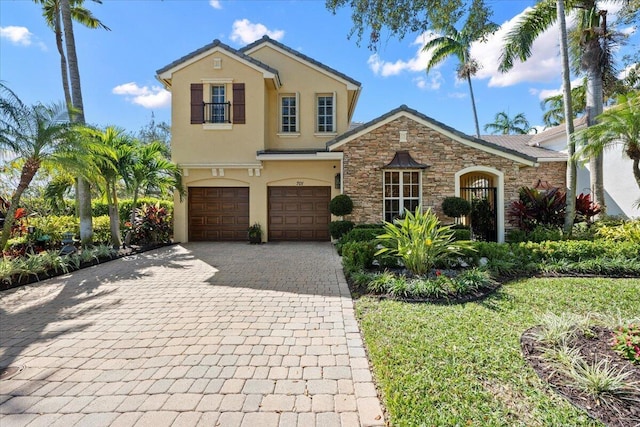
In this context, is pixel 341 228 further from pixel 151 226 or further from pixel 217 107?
pixel 217 107

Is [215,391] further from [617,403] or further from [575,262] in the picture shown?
[575,262]

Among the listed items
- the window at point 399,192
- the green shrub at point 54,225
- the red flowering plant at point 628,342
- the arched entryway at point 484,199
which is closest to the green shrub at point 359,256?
the red flowering plant at point 628,342

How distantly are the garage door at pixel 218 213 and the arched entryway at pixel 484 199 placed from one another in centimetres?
932

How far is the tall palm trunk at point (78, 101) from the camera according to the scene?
1066 cm

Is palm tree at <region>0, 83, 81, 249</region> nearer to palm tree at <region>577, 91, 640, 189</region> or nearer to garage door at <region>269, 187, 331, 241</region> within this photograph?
garage door at <region>269, 187, 331, 241</region>

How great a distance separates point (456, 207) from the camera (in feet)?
38.0

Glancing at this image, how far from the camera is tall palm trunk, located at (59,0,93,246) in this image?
1066 centimetres

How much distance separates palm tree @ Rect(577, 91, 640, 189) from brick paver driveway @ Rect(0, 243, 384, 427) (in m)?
9.02

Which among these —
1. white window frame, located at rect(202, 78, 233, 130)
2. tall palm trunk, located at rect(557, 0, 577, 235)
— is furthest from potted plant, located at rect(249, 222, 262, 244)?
tall palm trunk, located at rect(557, 0, 577, 235)

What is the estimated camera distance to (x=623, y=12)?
11531 millimetres

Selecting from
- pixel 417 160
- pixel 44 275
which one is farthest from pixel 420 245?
pixel 44 275

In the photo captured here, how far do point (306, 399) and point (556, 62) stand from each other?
15.3m

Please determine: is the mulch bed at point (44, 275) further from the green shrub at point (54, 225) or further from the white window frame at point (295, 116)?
the white window frame at point (295, 116)

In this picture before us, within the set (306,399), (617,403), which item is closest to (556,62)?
(617,403)
